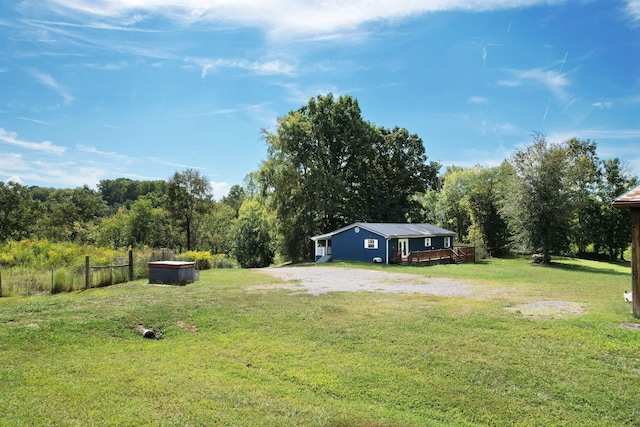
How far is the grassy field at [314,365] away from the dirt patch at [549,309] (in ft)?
0.40

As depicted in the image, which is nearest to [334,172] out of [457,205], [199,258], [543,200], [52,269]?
[457,205]

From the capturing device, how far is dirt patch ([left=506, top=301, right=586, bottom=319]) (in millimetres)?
9828

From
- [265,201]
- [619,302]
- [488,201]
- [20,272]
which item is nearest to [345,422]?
[619,302]

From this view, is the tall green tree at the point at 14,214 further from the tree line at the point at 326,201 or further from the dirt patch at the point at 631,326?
the dirt patch at the point at 631,326

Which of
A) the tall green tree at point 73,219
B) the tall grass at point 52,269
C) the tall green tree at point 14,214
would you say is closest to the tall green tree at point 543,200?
the tall grass at point 52,269

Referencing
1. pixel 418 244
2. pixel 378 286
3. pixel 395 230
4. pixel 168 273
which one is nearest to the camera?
pixel 168 273

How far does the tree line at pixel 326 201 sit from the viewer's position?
39.2 m

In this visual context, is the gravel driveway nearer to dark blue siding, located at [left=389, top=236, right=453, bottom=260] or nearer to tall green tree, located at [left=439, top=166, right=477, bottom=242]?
dark blue siding, located at [left=389, top=236, right=453, bottom=260]

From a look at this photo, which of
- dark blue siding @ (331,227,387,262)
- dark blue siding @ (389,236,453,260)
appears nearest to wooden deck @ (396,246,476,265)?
dark blue siding @ (389,236,453,260)

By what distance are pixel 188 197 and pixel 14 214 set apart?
1961cm

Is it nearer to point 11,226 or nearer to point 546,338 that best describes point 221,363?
point 546,338

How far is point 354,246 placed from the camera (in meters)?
32.8

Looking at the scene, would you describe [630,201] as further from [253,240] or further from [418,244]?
[253,240]

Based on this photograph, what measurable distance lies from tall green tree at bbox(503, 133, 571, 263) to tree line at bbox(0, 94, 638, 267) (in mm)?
4398
